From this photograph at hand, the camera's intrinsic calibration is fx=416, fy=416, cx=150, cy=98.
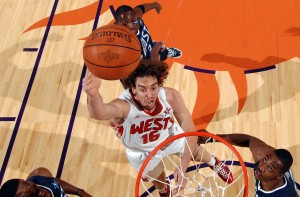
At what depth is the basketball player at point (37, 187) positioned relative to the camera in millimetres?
3234

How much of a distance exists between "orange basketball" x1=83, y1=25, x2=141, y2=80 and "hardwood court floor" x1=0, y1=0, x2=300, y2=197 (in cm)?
167

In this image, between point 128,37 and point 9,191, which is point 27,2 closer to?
point 128,37

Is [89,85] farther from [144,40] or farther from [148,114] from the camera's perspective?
[144,40]

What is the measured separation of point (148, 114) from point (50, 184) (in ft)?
3.41

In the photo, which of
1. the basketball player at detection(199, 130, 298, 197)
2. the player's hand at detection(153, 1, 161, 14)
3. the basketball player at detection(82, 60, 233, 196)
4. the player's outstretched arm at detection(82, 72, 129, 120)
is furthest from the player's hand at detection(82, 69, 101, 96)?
the player's hand at detection(153, 1, 161, 14)

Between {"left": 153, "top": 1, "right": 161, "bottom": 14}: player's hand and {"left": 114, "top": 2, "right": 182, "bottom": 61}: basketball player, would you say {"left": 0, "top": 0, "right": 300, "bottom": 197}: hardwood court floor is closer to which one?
{"left": 114, "top": 2, "right": 182, "bottom": 61}: basketball player

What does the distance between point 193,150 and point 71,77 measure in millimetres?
2443

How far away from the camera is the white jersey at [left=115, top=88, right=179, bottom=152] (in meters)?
3.65

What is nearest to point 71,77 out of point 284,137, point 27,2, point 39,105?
point 39,105

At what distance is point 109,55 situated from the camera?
11.4ft

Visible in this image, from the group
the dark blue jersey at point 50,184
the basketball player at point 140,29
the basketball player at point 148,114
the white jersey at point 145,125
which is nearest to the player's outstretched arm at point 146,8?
the basketball player at point 140,29

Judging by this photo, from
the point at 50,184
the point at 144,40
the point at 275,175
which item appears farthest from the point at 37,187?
the point at 144,40

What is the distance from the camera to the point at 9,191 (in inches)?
127

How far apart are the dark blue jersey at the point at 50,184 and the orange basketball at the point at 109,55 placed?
1025 mm
